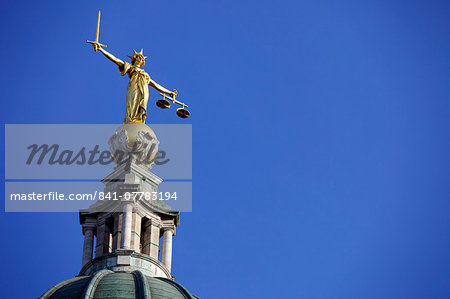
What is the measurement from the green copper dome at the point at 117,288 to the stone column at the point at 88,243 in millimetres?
5857

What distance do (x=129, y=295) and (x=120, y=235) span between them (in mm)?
8984

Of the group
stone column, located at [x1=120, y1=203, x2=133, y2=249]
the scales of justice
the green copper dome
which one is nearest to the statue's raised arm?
the scales of justice

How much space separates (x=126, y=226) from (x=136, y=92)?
10869mm

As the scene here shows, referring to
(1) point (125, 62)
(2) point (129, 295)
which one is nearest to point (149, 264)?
(2) point (129, 295)

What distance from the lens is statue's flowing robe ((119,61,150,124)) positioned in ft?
261

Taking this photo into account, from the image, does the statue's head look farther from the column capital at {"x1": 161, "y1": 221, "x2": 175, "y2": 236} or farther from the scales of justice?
the column capital at {"x1": 161, "y1": 221, "x2": 175, "y2": 236}

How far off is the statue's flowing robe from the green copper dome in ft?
46.8

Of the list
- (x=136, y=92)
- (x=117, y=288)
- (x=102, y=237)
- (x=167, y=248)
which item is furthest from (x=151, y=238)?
(x=136, y=92)

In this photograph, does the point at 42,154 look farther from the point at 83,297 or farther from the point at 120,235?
the point at 83,297

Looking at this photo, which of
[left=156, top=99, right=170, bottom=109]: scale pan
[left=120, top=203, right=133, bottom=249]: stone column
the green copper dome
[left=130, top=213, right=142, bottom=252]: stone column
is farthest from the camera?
[left=156, top=99, right=170, bottom=109]: scale pan

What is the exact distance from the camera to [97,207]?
76.1 meters

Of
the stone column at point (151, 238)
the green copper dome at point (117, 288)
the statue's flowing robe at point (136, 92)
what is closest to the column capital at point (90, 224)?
the stone column at point (151, 238)

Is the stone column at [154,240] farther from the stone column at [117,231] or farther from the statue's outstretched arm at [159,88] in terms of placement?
the statue's outstretched arm at [159,88]

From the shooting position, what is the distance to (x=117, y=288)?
215ft
